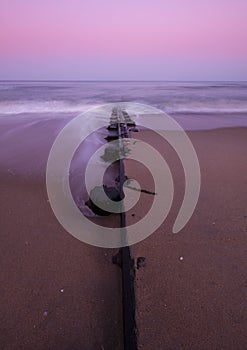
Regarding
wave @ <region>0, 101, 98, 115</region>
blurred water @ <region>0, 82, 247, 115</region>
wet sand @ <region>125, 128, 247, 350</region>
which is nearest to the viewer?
wet sand @ <region>125, 128, 247, 350</region>

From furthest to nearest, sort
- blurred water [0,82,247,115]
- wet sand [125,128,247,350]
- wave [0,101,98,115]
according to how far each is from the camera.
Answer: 1. blurred water [0,82,247,115]
2. wave [0,101,98,115]
3. wet sand [125,128,247,350]

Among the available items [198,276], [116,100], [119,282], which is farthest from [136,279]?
[116,100]

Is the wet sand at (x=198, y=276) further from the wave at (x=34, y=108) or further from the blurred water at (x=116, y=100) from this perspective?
the wave at (x=34, y=108)

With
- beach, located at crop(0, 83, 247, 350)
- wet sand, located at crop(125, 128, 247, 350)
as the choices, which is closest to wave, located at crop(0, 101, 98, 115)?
beach, located at crop(0, 83, 247, 350)

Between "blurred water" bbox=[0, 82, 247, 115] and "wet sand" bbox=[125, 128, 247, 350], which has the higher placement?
"blurred water" bbox=[0, 82, 247, 115]

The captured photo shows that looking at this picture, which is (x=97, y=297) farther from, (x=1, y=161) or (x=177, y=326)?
(x=1, y=161)

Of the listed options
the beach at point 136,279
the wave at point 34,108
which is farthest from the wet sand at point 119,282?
the wave at point 34,108

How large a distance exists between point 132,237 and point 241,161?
2624 mm

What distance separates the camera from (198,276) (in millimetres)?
1788

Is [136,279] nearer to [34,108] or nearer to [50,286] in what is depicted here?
[50,286]

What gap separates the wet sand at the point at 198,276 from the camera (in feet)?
4.67

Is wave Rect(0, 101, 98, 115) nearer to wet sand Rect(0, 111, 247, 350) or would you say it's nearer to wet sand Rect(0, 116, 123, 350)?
wet sand Rect(0, 111, 247, 350)

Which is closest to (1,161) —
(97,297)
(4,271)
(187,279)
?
(4,271)

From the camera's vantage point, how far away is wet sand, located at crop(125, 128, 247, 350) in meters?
1.42
